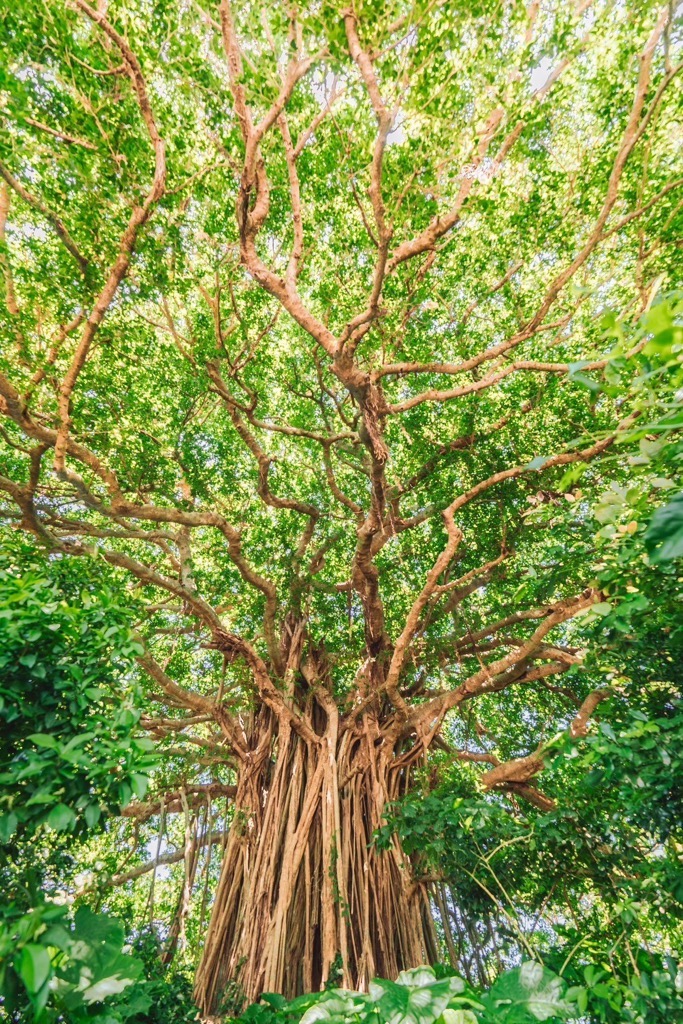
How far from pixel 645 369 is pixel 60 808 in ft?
5.23

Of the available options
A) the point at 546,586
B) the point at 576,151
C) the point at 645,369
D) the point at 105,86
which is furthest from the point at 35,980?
the point at 576,151

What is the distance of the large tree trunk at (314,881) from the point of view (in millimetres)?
3314

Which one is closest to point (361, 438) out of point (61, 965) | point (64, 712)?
point (64, 712)

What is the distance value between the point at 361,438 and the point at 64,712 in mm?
2098

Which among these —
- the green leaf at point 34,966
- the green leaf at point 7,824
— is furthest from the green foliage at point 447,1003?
the green leaf at point 7,824

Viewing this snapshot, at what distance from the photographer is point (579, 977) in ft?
5.83

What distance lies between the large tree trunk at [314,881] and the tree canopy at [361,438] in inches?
1.0

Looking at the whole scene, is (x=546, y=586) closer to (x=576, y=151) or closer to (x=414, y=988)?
(x=414, y=988)

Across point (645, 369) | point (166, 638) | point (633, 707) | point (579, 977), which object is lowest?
point (579, 977)

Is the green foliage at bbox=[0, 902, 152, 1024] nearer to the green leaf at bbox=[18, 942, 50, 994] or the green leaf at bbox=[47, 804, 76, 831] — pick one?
the green leaf at bbox=[18, 942, 50, 994]

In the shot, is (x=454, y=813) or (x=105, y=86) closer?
(x=454, y=813)

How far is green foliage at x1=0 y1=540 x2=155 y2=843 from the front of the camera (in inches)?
44.4

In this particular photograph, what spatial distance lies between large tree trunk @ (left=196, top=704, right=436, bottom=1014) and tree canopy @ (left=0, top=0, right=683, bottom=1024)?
0.03 metres

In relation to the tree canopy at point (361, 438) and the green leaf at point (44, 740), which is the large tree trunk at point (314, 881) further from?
the green leaf at point (44, 740)
